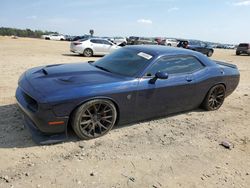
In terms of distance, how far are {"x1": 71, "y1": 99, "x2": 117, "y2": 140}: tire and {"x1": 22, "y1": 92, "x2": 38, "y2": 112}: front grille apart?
0.56m

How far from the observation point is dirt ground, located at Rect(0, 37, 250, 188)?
338 cm

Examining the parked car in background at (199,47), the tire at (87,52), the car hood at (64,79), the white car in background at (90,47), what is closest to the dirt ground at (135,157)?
the car hood at (64,79)

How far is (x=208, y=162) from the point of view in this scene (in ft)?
13.2

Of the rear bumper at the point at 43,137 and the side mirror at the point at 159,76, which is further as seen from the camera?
the side mirror at the point at 159,76

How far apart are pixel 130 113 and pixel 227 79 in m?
2.79

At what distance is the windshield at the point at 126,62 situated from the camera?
4.88 m

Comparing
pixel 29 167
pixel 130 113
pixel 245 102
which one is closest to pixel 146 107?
pixel 130 113

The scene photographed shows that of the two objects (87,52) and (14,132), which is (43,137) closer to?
(14,132)

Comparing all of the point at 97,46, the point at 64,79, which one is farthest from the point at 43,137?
the point at 97,46

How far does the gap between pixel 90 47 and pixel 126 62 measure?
538 inches

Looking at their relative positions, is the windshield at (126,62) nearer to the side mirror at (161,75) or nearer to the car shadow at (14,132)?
the side mirror at (161,75)

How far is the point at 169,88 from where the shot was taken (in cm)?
Answer: 505

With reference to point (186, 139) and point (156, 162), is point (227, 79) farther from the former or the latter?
point (156, 162)

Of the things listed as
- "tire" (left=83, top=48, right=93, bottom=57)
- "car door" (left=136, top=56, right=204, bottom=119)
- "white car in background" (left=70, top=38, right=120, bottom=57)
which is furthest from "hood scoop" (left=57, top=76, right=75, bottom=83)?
"tire" (left=83, top=48, right=93, bottom=57)
